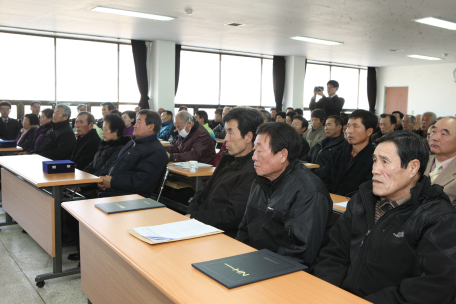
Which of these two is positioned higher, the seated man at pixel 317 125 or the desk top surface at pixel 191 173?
the seated man at pixel 317 125

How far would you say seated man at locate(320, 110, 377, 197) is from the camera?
308 cm

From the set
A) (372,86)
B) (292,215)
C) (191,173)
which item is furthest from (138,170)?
(372,86)

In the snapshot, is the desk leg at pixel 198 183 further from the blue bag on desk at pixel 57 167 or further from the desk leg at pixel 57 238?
the desk leg at pixel 57 238

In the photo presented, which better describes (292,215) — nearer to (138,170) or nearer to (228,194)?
(228,194)

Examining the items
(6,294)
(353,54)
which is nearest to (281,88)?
(353,54)

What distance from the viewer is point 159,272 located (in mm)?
1329

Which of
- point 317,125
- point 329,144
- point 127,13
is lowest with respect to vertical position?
point 329,144

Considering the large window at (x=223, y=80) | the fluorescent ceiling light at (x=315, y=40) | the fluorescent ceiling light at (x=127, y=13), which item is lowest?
the large window at (x=223, y=80)

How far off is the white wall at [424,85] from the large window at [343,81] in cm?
74

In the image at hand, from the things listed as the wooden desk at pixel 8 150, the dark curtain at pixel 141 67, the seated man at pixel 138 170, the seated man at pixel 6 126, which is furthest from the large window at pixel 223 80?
the seated man at pixel 138 170

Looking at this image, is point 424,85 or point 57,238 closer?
point 57,238

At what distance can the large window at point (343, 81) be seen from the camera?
13.7 m

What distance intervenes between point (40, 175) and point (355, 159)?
259 centimetres

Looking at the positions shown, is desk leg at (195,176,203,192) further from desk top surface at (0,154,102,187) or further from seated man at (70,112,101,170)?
seated man at (70,112,101,170)
